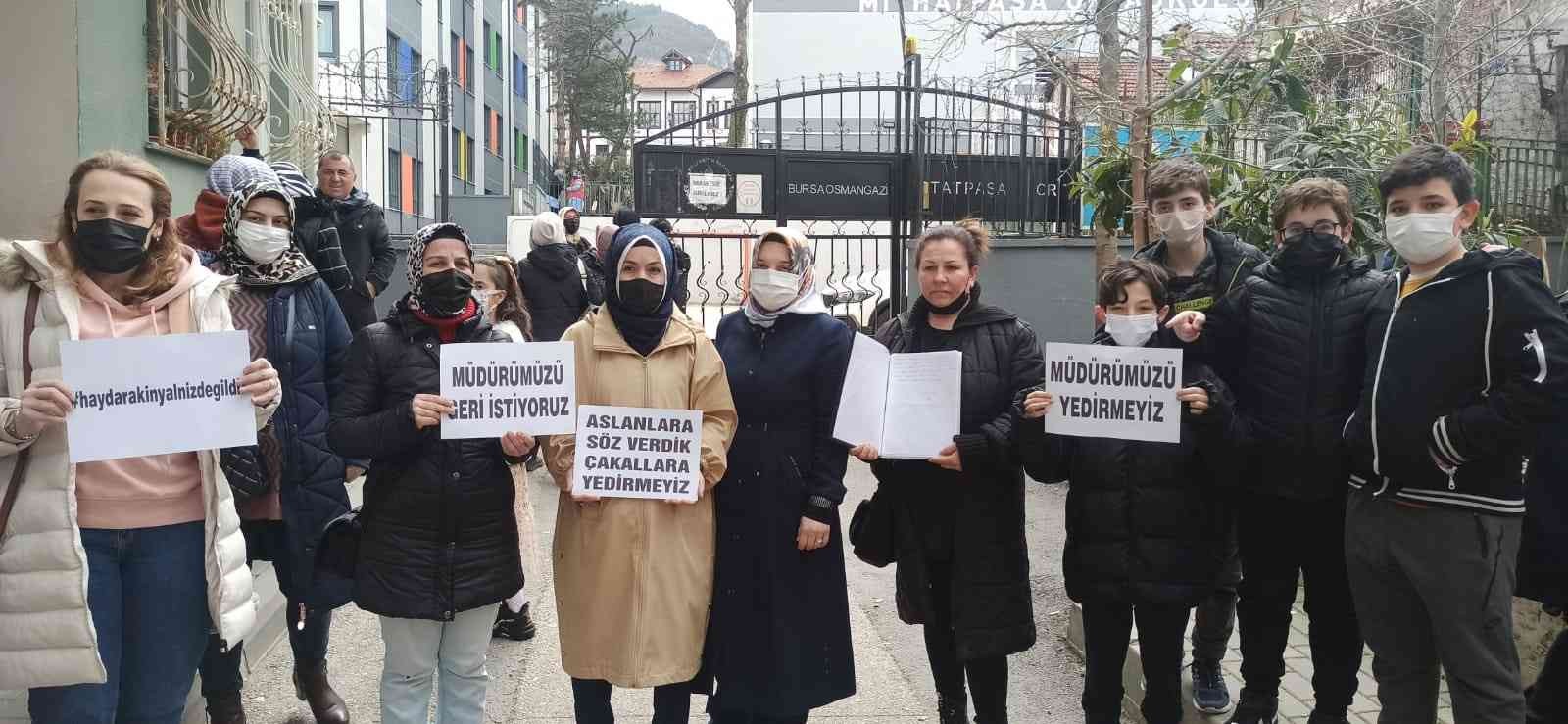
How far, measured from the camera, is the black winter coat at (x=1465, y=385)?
3223 mm

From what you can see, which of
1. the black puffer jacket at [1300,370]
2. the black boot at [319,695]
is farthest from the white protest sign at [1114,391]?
the black boot at [319,695]

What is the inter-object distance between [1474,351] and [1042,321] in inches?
300

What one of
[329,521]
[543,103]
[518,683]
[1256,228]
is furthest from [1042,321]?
[543,103]

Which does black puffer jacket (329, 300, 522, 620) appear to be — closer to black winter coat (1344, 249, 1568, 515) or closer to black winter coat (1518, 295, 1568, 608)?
black winter coat (1344, 249, 1568, 515)

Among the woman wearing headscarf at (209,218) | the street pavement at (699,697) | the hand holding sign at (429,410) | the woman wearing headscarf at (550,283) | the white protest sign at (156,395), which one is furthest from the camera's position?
the woman wearing headscarf at (550,283)

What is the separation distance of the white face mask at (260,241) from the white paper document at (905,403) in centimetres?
216

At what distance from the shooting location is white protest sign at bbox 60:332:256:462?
304 centimetres

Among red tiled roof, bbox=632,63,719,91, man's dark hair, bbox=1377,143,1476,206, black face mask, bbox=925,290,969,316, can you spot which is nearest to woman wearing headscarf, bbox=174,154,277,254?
black face mask, bbox=925,290,969,316

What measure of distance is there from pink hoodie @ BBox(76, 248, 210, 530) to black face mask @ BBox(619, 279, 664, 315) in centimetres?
132

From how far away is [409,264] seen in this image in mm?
3701

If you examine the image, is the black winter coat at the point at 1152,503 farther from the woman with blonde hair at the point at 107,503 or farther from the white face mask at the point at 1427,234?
the woman with blonde hair at the point at 107,503

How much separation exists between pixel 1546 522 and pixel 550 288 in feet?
21.8

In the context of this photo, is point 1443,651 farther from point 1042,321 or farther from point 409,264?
point 1042,321

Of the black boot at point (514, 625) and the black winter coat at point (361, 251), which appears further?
the black winter coat at point (361, 251)
